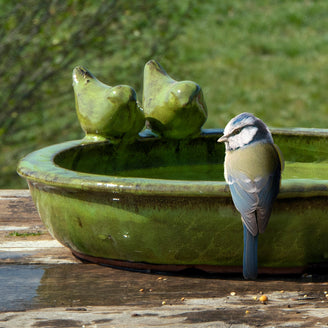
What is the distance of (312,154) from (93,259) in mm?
734

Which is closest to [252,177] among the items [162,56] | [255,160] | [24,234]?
[255,160]

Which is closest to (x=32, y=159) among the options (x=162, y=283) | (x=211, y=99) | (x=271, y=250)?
(x=162, y=283)

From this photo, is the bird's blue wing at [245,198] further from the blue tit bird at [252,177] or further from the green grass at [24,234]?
the green grass at [24,234]

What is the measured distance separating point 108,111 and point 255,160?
0.53 meters

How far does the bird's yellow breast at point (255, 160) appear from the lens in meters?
1.36

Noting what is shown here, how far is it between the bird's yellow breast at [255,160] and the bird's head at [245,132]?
0.02m

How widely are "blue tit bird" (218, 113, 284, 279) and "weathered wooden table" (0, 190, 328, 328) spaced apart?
9 centimetres

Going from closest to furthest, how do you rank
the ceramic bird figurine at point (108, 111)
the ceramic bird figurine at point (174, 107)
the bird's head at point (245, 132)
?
the bird's head at point (245, 132) → the ceramic bird figurine at point (108, 111) → the ceramic bird figurine at point (174, 107)

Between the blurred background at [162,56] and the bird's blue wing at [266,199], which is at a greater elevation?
the bird's blue wing at [266,199]

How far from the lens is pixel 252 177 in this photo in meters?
1.35

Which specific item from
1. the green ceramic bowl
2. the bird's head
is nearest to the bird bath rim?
the green ceramic bowl

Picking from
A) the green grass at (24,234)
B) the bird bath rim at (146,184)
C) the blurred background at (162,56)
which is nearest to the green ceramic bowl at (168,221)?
the bird bath rim at (146,184)

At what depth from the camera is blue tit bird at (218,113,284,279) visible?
51.9 inches

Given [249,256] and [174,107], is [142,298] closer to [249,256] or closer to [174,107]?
[249,256]
